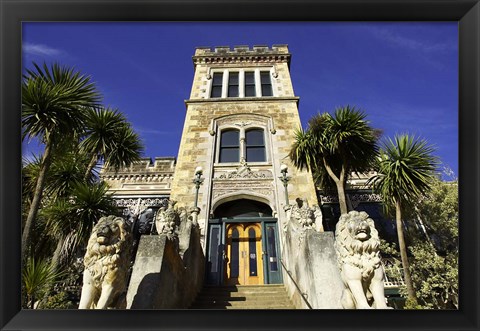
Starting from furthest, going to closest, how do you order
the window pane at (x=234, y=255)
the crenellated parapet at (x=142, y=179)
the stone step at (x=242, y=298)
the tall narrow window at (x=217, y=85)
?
the tall narrow window at (x=217, y=85) < the crenellated parapet at (x=142, y=179) < the window pane at (x=234, y=255) < the stone step at (x=242, y=298)

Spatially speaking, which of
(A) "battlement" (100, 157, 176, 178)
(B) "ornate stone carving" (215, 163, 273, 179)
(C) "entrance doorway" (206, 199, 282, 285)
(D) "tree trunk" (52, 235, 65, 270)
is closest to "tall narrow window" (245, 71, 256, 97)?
(B) "ornate stone carving" (215, 163, 273, 179)

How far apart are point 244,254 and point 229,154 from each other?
429cm

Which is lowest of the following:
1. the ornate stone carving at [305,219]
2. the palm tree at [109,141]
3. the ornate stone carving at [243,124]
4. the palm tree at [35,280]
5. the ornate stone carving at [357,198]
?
the palm tree at [35,280]

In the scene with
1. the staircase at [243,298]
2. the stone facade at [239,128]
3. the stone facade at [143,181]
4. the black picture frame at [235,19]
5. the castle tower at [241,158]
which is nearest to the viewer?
the black picture frame at [235,19]

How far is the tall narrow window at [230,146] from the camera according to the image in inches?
499

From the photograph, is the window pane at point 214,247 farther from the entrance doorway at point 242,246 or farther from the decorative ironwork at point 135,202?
the decorative ironwork at point 135,202

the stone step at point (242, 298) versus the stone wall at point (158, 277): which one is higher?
the stone wall at point (158, 277)

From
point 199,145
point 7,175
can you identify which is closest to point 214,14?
point 7,175

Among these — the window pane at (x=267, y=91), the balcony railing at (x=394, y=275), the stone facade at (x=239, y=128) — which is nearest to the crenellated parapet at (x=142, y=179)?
the stone facade at (x=239, y=128)

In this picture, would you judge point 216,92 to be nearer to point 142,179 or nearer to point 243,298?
point 142,179

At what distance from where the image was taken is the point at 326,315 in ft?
8.01

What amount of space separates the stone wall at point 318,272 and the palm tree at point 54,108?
215 inches

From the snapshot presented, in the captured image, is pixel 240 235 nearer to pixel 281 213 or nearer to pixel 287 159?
pixel 281 213

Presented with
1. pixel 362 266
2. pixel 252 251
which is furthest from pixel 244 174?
pixel 362 266
